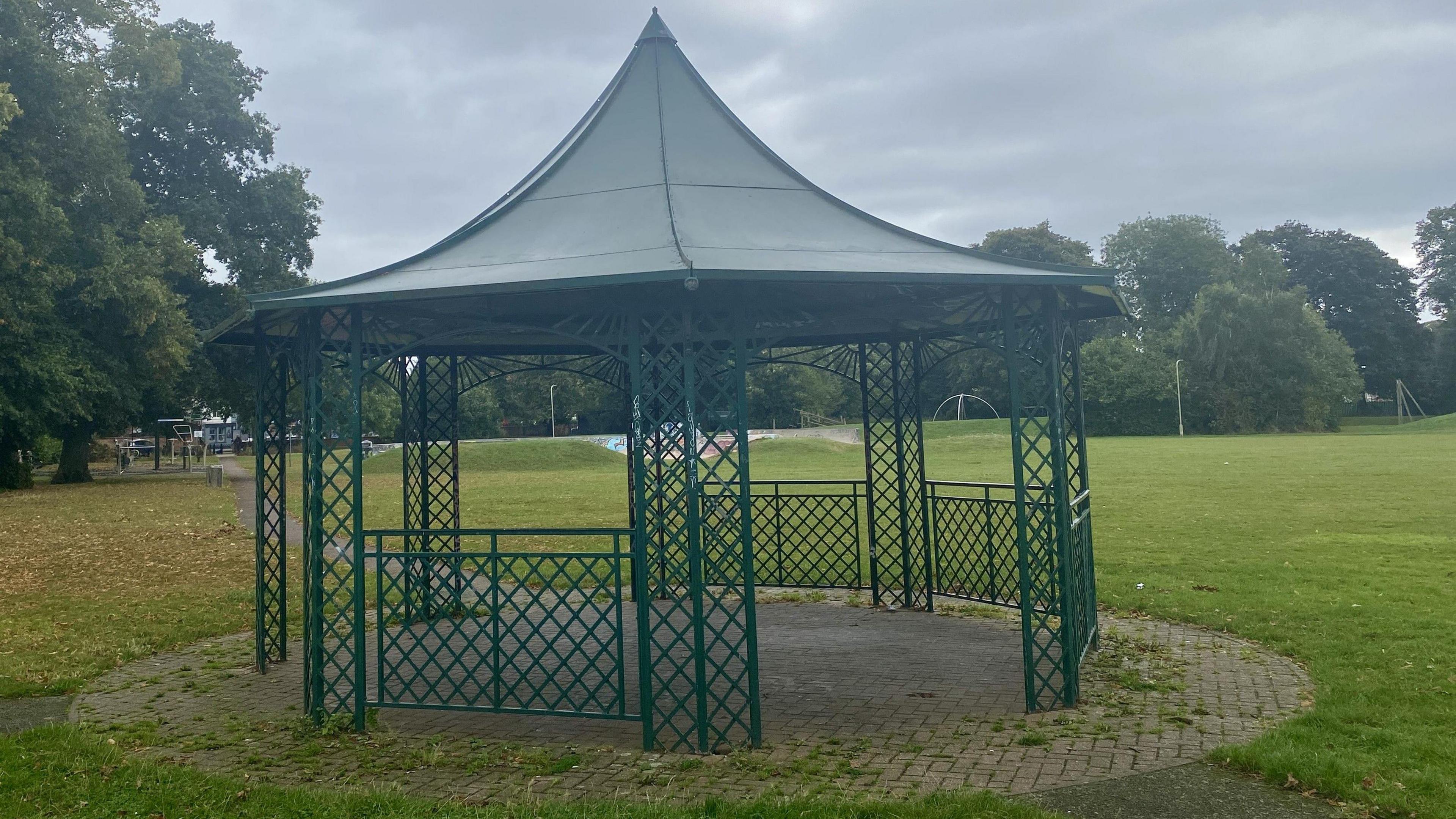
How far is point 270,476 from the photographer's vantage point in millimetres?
9008

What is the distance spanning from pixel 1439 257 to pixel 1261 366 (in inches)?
945

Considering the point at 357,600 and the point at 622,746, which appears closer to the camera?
the point at 622,746

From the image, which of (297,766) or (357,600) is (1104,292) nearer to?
(357,600)

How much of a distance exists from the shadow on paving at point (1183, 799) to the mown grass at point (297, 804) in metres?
0.34

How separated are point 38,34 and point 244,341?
23.5 m

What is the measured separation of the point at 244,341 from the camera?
873 centimetres

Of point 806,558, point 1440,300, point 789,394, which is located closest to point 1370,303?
point 1440,300

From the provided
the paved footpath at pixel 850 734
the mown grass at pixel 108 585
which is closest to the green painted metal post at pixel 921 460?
the paved footpath at pixel 850 734

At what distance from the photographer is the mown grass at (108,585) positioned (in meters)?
9.07

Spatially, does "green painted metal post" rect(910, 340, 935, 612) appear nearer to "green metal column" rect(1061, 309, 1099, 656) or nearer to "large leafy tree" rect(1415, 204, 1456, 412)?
"green metal column" rect(1061, 309, 1099, 656)

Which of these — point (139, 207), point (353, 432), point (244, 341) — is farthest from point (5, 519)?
point (353, 432)

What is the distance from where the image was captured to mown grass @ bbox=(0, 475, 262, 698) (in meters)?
9.07

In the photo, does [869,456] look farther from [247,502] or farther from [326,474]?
[247,502]

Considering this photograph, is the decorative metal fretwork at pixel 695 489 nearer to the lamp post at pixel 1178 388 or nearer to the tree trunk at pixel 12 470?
the tree trunk at pixel 12 470
